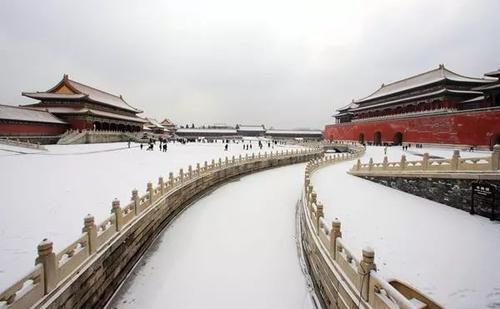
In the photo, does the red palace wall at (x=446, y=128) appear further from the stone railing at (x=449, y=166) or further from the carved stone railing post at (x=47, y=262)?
the carved stone railing post at (x=47, y=262)

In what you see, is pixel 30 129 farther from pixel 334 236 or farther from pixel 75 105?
pixel 334 236

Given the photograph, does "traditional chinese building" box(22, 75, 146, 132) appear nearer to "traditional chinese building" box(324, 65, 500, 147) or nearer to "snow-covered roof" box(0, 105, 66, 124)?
"snow-covered roof" box(0, 105, 66, 124)

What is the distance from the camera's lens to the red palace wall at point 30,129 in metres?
25.7

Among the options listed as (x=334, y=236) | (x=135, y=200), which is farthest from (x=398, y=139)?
(x=135, y=200)

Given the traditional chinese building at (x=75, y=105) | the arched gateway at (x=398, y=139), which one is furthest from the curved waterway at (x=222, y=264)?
the traditional chinese building at (x=75, y=105)

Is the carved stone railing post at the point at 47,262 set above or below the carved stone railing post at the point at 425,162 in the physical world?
below

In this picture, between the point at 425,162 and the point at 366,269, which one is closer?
the point at 366,269

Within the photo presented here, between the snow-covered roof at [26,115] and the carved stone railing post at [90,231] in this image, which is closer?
the carved stone railing post at [90,231]

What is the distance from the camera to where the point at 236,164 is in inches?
890

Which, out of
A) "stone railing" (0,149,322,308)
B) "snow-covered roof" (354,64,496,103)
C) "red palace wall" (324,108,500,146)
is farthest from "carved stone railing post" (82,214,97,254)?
"snow-covered roof" (354,64,496,103)

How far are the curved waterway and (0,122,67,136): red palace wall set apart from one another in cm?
2527

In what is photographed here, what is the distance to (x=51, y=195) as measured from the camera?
34.8 feet

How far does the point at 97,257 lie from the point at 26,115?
32.0m

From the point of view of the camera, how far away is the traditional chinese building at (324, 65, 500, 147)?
2342 cm
